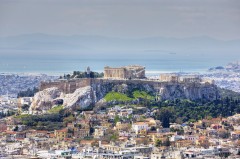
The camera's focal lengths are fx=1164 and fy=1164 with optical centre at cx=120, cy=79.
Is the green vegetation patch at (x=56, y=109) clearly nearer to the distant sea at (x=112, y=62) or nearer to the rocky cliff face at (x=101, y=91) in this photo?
the rocky cliff face at (x=101, y=91)

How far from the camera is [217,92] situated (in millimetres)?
51125

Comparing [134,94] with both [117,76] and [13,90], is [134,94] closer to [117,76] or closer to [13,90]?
[117,76]

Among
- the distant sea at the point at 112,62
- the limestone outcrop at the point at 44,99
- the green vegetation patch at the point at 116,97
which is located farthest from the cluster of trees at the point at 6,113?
the distant sea at the point at 112,62

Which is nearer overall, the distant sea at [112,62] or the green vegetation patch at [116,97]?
the green vegetation patch at [116,97]

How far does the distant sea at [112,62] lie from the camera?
83.8m

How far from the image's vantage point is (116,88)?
157ft

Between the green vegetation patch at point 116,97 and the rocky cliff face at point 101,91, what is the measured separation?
8.0 inches

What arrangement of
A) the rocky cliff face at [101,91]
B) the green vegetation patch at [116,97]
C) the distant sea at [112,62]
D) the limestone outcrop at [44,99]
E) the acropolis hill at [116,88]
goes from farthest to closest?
the distant sea at [112,62]
the green vegetation patch at [116,97]
the acropolis hill at [116,88]
the rocky cliff face at [101,91]
the limestone outcrop at [44,99]

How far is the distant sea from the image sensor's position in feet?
275

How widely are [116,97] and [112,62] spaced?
37928 millimetres

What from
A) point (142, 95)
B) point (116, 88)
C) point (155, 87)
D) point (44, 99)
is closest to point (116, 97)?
point (116, 88)

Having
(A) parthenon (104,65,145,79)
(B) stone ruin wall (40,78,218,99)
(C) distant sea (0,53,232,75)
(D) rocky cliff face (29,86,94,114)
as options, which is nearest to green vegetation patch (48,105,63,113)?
(D) rocky cliff face (29,86,94,114)

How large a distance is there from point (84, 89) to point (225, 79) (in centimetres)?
2727

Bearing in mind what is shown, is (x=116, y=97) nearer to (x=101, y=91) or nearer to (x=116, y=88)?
(x=101, y=91)
